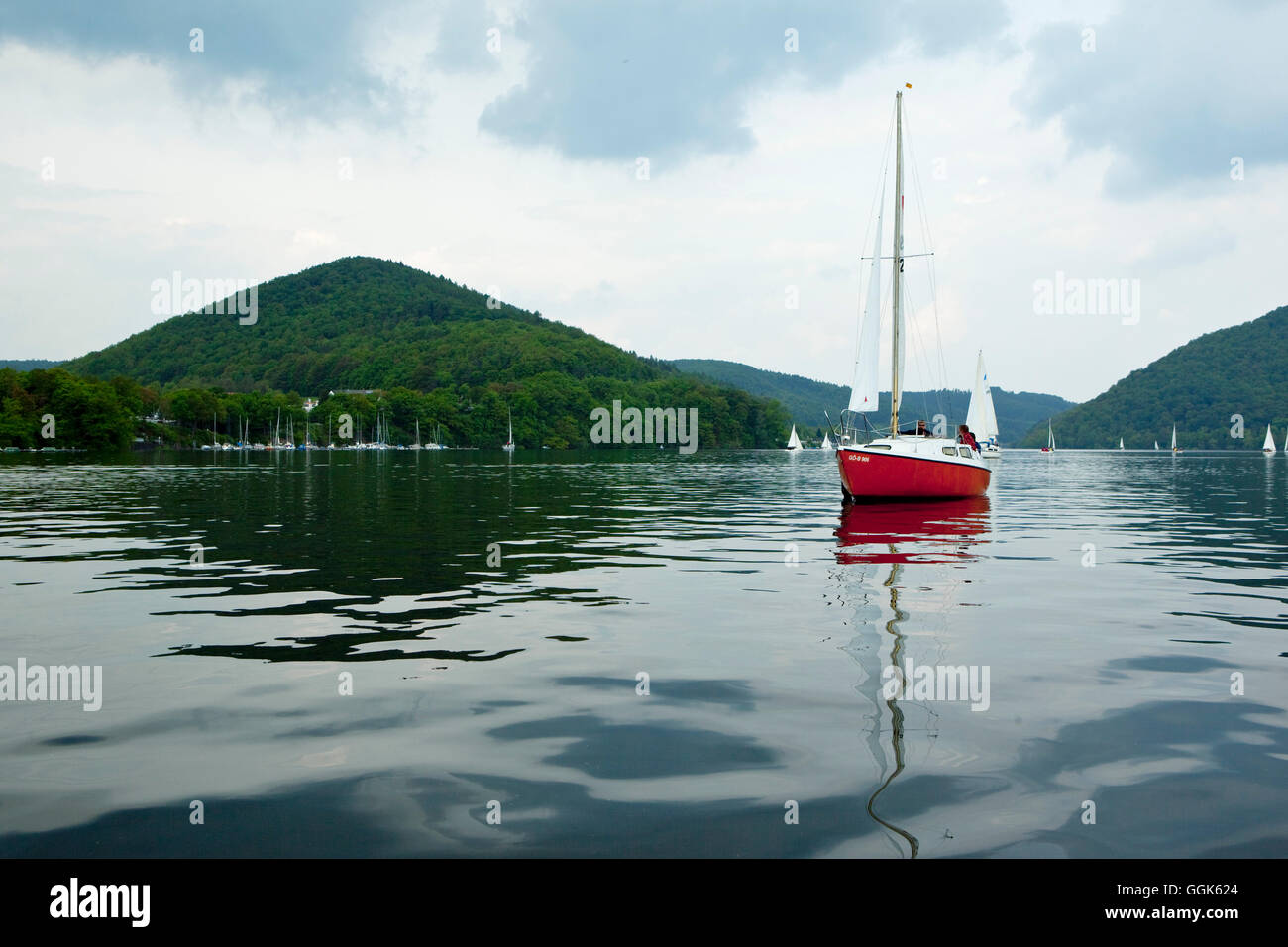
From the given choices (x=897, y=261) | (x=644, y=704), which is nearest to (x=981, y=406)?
(x=897, y=261)

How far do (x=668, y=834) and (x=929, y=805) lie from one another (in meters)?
2.01

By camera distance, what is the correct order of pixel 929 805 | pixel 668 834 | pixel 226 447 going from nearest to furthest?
pixel 668 834, pixel 929 805, pixel 226 447

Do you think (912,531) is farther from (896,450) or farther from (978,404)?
(978,404)

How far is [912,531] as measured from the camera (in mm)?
29141

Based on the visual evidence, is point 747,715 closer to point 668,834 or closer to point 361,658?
point 668,834

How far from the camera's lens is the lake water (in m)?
6.76

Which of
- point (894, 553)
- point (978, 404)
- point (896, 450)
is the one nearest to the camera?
point (894, 553)

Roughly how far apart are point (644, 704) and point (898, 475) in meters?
30.4
